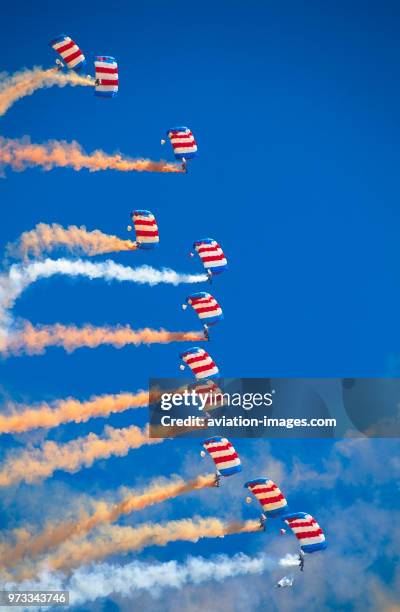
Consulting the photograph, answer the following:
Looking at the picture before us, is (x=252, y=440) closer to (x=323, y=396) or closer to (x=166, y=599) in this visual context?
(x=323, y=396)

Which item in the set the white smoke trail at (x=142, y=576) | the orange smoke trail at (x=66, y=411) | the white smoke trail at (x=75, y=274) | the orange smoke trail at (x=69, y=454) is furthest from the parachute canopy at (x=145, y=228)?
the white smoke trail at (x=142, y=576)

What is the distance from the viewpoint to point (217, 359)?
46.7m

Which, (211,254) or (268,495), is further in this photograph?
(211,254)

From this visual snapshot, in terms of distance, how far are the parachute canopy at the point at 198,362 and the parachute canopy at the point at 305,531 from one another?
5144 millimetres

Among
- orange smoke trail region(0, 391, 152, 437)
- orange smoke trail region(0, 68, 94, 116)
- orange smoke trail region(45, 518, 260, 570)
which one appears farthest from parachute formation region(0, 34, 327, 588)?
orange smoke trail region(0, 391, 152, 437)

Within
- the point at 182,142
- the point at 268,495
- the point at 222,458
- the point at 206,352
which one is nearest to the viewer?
the point at 222,458

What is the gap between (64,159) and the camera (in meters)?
45.3

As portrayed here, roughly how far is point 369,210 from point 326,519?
1092 centimetres

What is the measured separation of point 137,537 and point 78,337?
6630 millimetres

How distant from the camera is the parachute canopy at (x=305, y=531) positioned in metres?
43.8

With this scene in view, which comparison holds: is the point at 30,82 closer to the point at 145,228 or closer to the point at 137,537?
the point at 145,228

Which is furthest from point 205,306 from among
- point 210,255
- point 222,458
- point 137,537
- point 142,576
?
point 142,576

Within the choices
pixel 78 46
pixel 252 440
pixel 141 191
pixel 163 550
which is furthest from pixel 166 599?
pixel 78 46

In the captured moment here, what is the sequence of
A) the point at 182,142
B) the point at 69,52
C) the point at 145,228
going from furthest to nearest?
the point at 182,142, the point at 145,228, the point at 69,52
